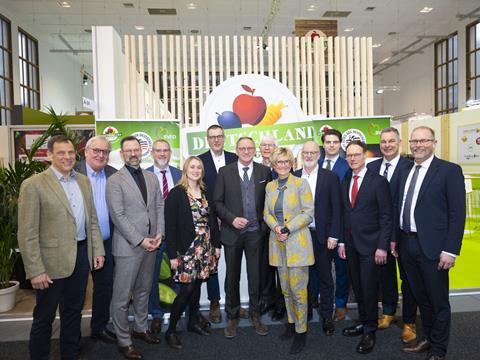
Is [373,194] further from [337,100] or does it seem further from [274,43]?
[274,43]

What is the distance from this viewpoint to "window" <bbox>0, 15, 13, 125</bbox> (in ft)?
36.0

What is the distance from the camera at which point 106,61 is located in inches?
170

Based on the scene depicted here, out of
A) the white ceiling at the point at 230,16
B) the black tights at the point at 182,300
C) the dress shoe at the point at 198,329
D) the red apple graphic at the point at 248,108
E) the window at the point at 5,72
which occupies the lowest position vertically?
the dress shoe at the point at 198,329

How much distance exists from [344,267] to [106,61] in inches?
129

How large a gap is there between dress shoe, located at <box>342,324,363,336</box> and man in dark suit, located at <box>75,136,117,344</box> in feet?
6.27

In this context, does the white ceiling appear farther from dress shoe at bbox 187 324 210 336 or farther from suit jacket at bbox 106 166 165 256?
dress shoe at bbox 187 324 210 336

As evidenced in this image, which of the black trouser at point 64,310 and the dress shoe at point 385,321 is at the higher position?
the black trouser at point 64,310

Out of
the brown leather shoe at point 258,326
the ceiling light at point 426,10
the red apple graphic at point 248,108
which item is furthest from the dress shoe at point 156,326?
the ceiling light at point 426,10

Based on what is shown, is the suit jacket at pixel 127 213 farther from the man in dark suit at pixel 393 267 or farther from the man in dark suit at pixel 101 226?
the man in dark suit at pixel 393 267

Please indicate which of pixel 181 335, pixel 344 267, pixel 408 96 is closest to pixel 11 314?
pixel 181 335

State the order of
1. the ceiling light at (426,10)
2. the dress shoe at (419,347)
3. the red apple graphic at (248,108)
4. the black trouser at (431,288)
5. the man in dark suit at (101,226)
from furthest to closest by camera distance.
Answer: the ceiling light at (426,10)
the red apple graphic at (248,108)
the man in dark suit at (101,226)
the dress shoe at (419,347)
the black trouser at (431,288)

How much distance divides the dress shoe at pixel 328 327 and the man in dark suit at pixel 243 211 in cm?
50

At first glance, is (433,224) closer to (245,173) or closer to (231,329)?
(245,173)

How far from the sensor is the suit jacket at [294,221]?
296 cm
